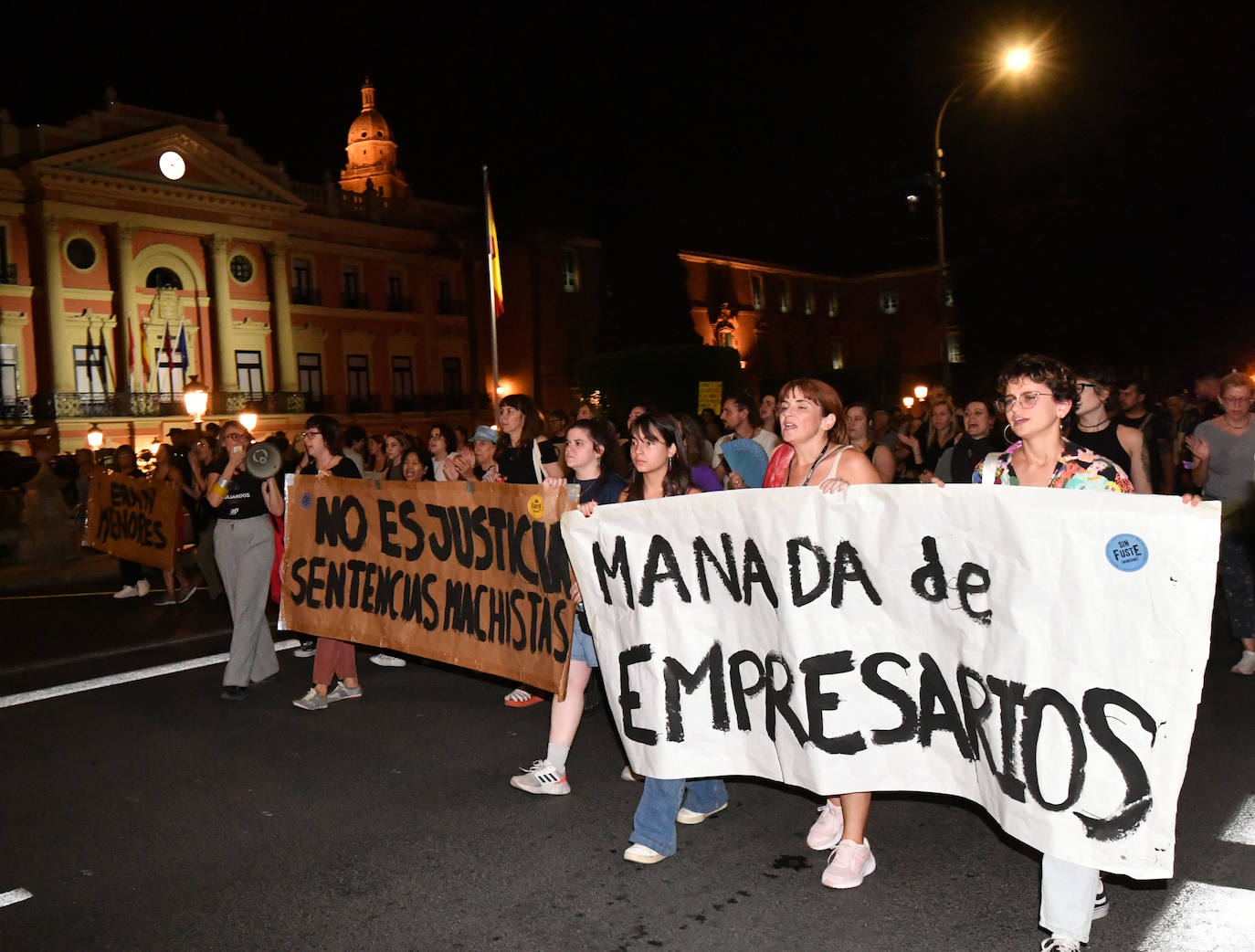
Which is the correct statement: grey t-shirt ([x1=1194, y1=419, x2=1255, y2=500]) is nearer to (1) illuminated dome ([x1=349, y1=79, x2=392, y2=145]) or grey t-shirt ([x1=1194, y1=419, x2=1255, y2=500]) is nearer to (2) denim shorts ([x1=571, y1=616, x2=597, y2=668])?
(2) denim shorts ([x1=571, y1=616, x2=597, y2=668])

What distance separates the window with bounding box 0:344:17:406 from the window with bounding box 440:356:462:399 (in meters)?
17.8

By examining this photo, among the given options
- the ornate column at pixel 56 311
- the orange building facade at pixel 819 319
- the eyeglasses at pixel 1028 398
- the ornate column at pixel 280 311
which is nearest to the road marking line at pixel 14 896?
the eyeglasses at pixel 1028 398

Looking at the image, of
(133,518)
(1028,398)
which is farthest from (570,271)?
(1028,398)

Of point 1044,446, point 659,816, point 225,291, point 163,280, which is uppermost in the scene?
point 163,280

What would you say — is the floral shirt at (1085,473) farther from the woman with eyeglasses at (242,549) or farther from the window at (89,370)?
the window at (89,370)

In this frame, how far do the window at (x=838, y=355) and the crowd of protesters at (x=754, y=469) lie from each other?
59.6 meters

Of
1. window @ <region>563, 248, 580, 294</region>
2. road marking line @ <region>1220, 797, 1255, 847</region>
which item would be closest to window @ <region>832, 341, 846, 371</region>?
window @ <region>563, 248, 580, 294</region>

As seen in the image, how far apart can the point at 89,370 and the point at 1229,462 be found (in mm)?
39376

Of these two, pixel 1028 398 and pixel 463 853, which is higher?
pixel 1028 398

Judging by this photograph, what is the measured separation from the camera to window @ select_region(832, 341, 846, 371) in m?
71.7

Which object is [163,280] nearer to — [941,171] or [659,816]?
[941,171]

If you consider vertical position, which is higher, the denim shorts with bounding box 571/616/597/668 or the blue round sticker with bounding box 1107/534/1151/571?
the blue round sticker with bounding box 1107/534/1151/571

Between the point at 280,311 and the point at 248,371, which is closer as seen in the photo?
the point at 248,371

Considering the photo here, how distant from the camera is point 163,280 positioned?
4134cm
